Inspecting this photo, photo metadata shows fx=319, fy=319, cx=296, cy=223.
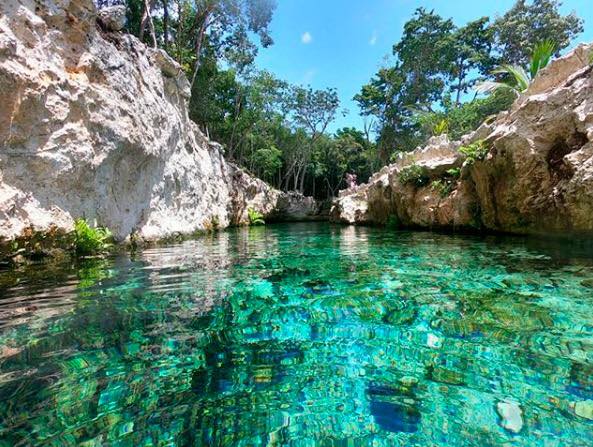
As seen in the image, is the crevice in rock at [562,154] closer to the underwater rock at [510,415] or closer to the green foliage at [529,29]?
the underwater rock at [510,415]

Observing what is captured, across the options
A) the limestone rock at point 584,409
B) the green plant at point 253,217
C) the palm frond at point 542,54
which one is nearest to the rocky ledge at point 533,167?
the palm frond at point 542,54

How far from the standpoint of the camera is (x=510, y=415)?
1.72 metres

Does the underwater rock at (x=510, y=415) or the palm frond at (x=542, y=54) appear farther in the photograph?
the palm frond at (x=542, y=54)

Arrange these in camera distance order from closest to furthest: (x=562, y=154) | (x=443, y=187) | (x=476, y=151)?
1. (x=562, y=154)
2. (x=476, y=151)
3. (x=443, y=187)

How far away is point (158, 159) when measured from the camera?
37.3 feet

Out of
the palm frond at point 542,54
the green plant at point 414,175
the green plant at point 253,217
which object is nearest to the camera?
the palm frond at point 542,54

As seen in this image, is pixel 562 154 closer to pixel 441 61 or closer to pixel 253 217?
pixel 253 217

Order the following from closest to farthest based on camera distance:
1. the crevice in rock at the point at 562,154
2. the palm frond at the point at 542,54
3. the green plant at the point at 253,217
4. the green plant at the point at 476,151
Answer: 1. the crevice in rock at the point at 562,154
2. the green plant at the point at 476,151
3. the palm frond at the point at 542,54
4. the green plant at the point at 253,217

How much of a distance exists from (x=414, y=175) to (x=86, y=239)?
12.8 metres

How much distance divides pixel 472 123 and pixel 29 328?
27.4 metres

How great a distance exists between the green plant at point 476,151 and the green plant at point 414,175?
3.36m

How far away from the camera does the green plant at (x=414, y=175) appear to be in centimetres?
1429

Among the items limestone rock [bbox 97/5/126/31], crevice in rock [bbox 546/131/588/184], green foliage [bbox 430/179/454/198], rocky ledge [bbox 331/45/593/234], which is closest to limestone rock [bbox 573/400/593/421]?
rocky ledge [bbox 331/45/593/234]

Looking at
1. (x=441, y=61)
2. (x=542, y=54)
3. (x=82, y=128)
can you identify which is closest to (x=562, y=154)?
(x=542, y=54)
